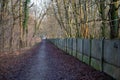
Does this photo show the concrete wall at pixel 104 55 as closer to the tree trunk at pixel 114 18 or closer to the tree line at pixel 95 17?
the tree trunk at pixel 114 18

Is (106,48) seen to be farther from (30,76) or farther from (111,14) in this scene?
(30,76)

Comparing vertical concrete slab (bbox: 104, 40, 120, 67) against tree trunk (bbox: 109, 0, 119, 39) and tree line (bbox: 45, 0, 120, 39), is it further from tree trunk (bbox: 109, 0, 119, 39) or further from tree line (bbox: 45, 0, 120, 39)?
tree trunk (bbox: 109, 0, 119, 39)

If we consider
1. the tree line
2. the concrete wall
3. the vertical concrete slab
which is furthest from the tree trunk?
the vertical concrete slab

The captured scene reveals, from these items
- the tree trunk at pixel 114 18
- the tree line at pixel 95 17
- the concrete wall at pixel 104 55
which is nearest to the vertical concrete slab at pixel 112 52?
the concrete wall at pixel 104 55

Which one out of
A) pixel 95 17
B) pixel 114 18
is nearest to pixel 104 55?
pixel 114 18

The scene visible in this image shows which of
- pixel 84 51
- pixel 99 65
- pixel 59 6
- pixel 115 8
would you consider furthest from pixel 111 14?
pixel 59 6

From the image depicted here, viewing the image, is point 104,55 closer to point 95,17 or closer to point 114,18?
point 114,18

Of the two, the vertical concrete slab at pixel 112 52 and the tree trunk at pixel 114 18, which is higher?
the tree trunk at pixel 114 18

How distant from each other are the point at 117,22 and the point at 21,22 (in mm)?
32072

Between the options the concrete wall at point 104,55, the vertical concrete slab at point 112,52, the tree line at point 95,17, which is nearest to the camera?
the vertical concrete slab at point 112,52

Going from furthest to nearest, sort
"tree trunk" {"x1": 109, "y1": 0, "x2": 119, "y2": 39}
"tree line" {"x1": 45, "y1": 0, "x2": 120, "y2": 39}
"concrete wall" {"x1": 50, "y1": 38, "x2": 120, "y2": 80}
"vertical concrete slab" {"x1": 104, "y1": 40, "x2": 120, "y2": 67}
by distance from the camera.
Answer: "tree line" {"x1": 45, "y1": 0, "x2": 120, "y2": 39} → "tree trunk" {"x1": 109, "y1": 0, "x2": 119, "y2": 39} → "concrete wall" {"x1": 50, "y1": 38, "x2": 120, "y2": 80} → "vertical concrete slab" {"x1": 104, "y1": 40, "x2": 120, "y2": 67}

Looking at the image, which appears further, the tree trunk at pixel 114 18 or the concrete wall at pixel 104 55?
the tree trunk at pixel 114 18

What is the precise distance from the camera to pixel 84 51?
17719mm

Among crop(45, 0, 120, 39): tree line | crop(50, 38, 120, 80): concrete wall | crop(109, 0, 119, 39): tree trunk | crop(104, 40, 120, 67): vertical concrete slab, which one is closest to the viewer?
crop(104, 40, 120, 67): vertical concrete slab
